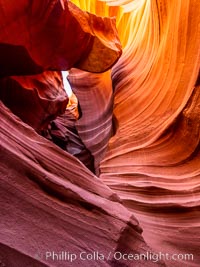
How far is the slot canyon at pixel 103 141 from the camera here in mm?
1524

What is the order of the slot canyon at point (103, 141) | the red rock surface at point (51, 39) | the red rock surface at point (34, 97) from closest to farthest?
the slot canyon at point (103, 141), the red rock surface at point (51, 39), the red rock surface at point (34, 97)

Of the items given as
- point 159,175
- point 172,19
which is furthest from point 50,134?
point 159,175

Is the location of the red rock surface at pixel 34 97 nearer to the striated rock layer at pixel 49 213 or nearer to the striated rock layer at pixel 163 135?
the striated rock layer at pixel 163 135

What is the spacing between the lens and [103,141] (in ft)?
18.5

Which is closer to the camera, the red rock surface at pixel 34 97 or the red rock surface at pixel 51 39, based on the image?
the red rock surface at pixel 51 39

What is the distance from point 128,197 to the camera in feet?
9.44

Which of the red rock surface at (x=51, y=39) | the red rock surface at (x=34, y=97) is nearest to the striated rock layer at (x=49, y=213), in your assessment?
the red rock surface at (x=51, y=39)

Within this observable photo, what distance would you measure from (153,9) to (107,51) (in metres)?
1.13

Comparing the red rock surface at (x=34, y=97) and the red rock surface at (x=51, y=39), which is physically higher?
the red rock surface at (x=51, y=39)

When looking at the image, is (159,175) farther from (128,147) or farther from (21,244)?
(21,244)

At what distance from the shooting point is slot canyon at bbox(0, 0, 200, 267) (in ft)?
5.00

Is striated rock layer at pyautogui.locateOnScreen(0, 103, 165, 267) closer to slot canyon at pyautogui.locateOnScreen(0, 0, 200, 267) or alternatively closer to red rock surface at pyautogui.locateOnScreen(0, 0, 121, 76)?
slot canyon at pyautogui.locateOnScreen(0, 0, 200, 267)

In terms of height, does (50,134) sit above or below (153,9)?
below

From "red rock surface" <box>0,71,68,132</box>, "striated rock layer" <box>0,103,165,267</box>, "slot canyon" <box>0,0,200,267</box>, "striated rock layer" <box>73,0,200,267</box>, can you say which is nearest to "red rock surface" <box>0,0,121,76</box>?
"slot canyon" <box>0,0,200,267</box>
